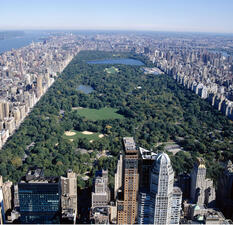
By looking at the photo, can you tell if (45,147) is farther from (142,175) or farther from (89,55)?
(89,55)

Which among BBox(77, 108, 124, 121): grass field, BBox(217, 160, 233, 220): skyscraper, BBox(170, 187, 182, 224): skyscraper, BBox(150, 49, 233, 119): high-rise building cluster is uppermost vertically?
BBox(150, 49, 233, 119): high-rise building cluster

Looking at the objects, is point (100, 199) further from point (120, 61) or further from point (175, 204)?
point (120, 61)

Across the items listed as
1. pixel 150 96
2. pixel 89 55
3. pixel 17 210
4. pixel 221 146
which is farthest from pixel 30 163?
pixel 89 55

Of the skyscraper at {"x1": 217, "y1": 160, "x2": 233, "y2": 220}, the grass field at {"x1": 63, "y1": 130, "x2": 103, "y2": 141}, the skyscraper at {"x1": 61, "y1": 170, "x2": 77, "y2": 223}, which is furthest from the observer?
the grass field at {"x1": 63, "y1": 130, "x2": 103, "y2": 141}

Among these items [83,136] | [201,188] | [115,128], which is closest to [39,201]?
[201,188]

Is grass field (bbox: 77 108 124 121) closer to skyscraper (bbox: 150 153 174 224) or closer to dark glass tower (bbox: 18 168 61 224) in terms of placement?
dark glass tower (bbox: 18 168 61 224)

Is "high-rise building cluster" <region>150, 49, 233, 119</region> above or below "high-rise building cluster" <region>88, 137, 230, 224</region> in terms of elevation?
above

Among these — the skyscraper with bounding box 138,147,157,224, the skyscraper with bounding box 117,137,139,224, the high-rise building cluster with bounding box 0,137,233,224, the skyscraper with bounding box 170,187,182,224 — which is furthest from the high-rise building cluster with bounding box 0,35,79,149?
the skyscraper with bounding box 170,187,182,224
